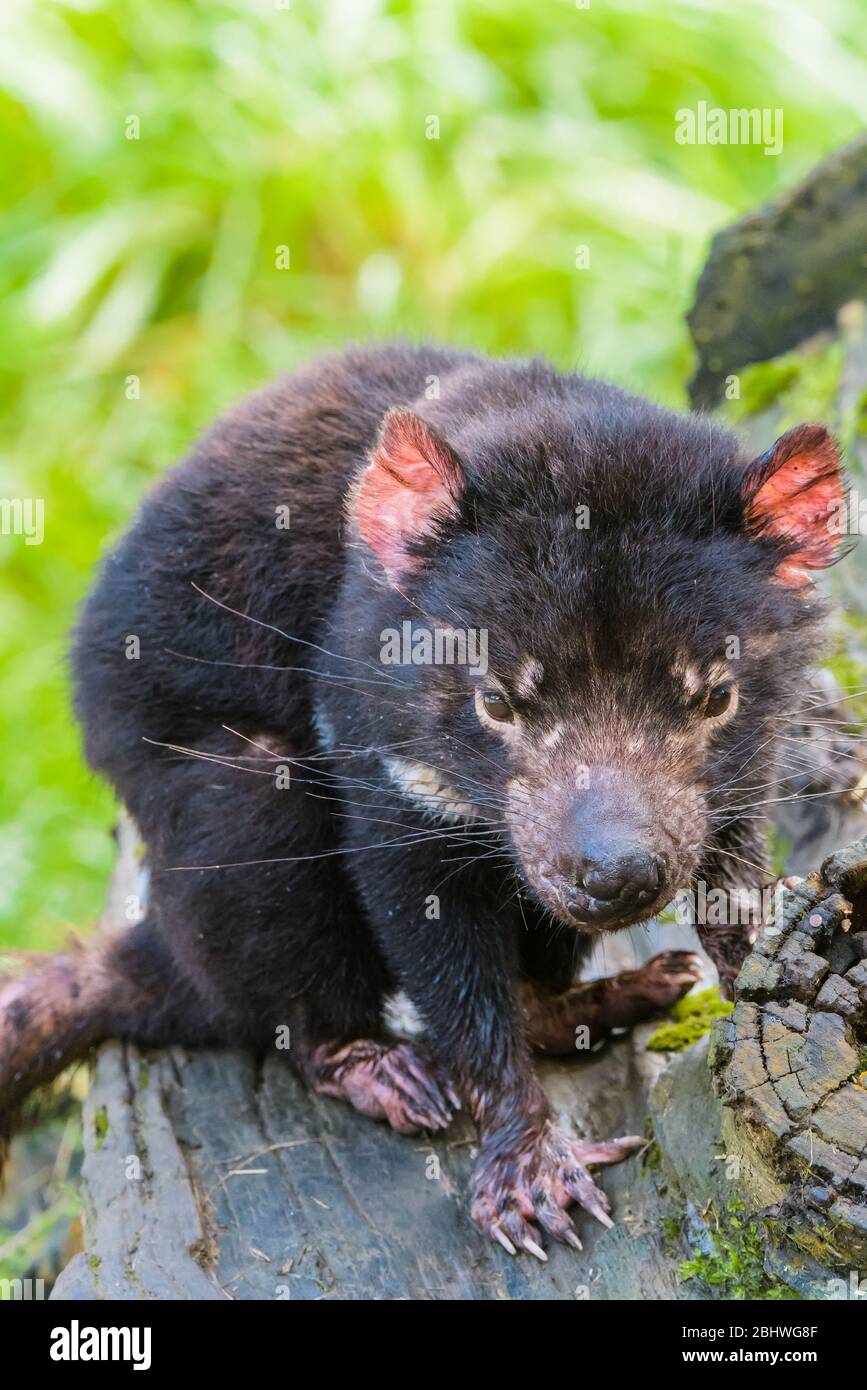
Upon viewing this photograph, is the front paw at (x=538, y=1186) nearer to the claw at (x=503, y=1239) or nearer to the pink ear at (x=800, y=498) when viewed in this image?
the claw at (x=503, y=1239)

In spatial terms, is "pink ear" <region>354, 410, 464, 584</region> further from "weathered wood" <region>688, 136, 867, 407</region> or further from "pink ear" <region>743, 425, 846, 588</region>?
"weathered wood" <region>688, 136, 867, 407</region>

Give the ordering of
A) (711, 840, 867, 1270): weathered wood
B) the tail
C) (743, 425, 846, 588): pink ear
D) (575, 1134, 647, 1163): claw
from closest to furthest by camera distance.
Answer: (711, 840, 867, 1270): weathered wood < (743, 425, 846, 588): pink ear < (575, 1134, 647, 1163): claw < the tail

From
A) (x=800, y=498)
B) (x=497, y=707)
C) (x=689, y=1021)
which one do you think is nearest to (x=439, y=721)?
(x=497, y=707)

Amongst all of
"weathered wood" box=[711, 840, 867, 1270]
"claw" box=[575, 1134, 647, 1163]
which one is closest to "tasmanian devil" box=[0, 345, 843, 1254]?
"claw" box=[575, 1134, 647, 1163]

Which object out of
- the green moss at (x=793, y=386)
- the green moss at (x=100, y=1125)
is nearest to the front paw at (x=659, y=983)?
the green moss at (x=100, y=1125)

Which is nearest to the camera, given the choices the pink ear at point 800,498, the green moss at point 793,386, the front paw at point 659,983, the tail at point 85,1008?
the pink ear at point 800,498

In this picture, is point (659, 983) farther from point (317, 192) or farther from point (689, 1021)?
point (317, 192)

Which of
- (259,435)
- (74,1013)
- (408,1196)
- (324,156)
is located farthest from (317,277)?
(408,1196)
